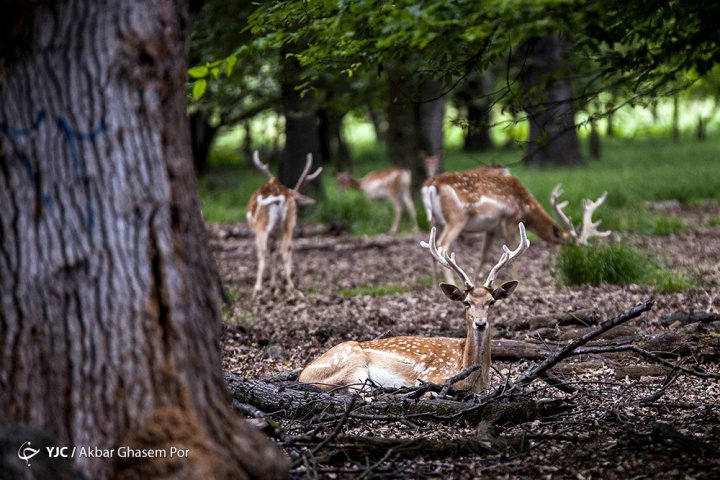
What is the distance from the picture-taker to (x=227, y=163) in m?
28.9

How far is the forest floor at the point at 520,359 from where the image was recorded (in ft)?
13.6

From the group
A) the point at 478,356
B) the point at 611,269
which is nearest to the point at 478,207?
the point at 611,269

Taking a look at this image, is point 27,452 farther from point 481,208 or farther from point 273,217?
point 481,208

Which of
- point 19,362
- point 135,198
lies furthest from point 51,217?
point 19,362

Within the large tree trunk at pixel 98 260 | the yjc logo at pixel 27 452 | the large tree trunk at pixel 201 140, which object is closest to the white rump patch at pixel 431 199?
the large tree trunk at pixel 98 260

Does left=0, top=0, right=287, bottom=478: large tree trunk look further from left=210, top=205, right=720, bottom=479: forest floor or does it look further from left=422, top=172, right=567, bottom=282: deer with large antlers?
left=422, top=172, right=567, bottom=282: deer with large antlers

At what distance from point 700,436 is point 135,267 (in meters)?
2.96

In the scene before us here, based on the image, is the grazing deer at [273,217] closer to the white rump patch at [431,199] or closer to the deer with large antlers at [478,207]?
the white rump patch at [431,199]

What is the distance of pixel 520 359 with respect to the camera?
6527 mm

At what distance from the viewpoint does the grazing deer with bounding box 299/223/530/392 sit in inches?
236

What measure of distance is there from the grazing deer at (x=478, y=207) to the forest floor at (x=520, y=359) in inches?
19.8

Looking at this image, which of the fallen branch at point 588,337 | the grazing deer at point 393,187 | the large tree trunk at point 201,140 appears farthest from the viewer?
the large tree trunk at point 201,140

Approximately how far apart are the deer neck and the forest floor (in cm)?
18

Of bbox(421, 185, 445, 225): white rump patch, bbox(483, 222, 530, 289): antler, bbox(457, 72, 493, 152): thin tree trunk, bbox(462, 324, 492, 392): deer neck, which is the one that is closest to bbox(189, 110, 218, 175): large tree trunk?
bbox(457, 72, 493, 152): thin tree trunk
